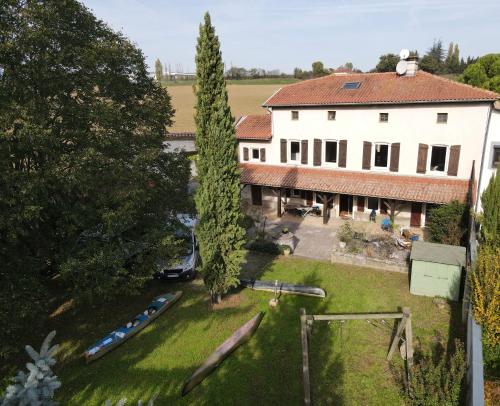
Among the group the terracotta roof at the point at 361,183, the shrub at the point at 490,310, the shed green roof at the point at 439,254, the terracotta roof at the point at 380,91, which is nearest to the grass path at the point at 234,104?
the terracotta roof at the point at 380,91

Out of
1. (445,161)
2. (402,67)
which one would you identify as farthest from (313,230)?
(402,67)

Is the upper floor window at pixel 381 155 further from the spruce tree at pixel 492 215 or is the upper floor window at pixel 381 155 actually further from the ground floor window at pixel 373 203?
the spruce tree at pixel 492 215

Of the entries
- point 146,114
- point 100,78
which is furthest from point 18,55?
point 146,114

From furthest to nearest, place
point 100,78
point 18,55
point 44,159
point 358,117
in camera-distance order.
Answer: point 358,117, point 100,78, point 44,159, point 18,55

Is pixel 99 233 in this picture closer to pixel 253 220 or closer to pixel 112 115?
pixel 112 115

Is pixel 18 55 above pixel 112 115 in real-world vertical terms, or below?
above

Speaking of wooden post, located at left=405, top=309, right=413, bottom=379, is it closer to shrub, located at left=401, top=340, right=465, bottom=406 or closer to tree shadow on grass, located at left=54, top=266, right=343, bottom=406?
shrub, located at left=401, top=340, right=465, bottom=406

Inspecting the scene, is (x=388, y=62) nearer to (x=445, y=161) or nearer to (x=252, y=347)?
(x=445, y=161)
